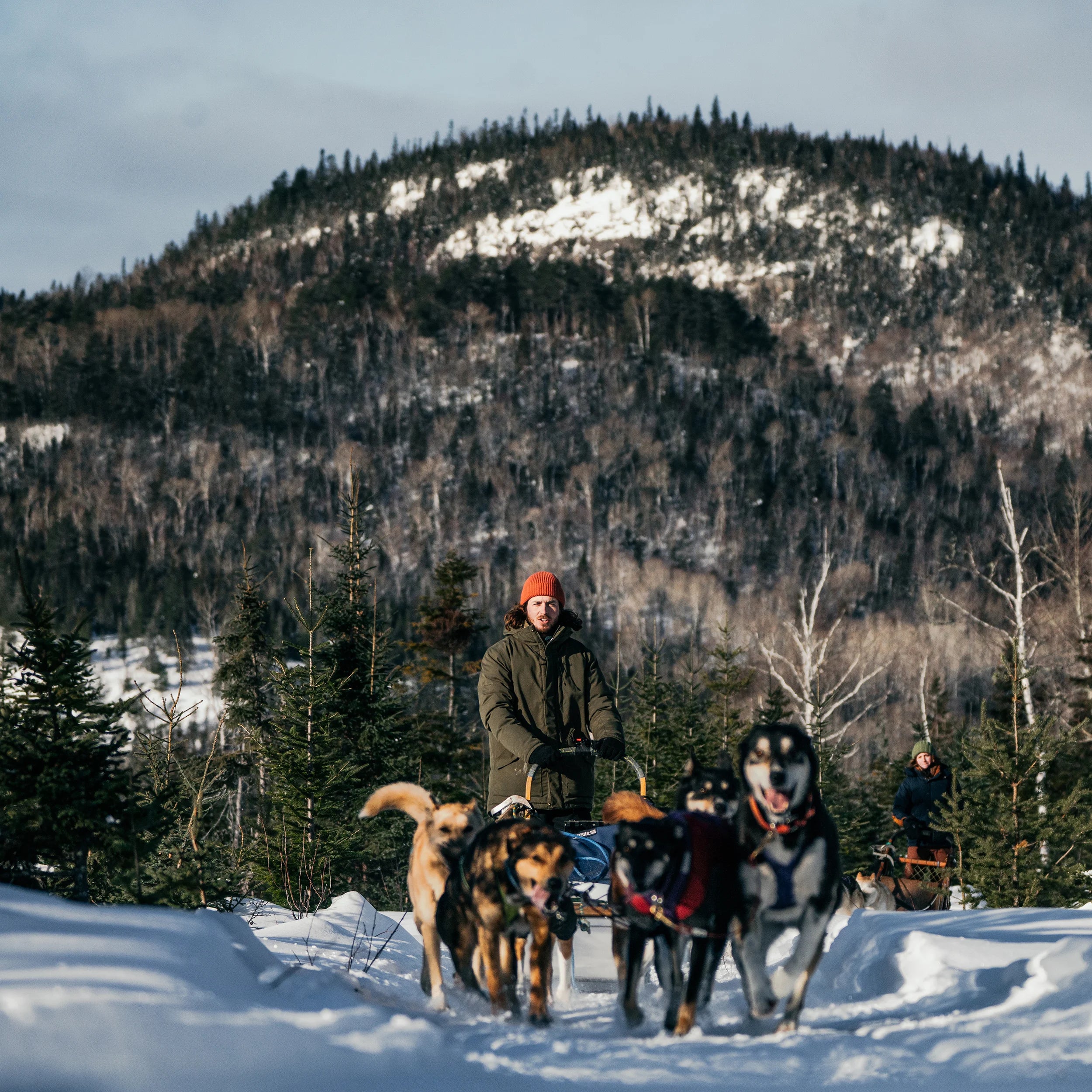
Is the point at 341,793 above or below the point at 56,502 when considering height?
below

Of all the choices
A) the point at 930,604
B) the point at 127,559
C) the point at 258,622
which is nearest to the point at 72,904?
the point at 258,622

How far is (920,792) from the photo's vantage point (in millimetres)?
11328

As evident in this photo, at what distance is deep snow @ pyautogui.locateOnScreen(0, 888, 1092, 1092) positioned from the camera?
10.2 ft

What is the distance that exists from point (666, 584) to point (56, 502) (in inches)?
2486

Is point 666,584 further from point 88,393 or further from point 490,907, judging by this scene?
point 490,907

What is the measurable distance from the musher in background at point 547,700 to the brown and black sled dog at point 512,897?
1219mm

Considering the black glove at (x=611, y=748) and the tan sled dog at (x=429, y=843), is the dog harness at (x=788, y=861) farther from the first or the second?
the black glove at (x=611, y=748)

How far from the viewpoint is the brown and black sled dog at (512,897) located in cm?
429

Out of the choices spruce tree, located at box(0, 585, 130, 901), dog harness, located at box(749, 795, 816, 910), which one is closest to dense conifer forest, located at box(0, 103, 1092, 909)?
spruce tree, located at box(0, 585, 130, 901)

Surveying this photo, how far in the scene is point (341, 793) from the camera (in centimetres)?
1216

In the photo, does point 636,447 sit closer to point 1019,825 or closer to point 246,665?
point 246,665

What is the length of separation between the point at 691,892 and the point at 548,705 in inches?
80.9

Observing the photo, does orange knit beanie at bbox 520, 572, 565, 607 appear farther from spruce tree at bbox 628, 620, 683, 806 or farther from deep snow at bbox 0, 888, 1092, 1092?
spruce tree at bbox 628, 620, 683, 806

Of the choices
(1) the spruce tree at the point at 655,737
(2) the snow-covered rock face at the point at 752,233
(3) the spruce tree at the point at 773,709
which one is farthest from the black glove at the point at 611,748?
(2) the snow-covered rock face at the point at 752,233
